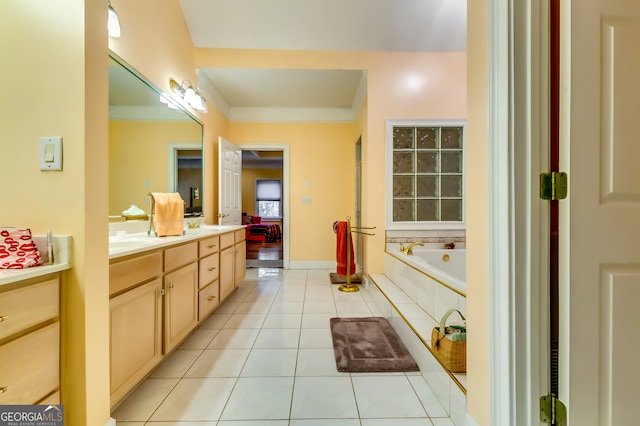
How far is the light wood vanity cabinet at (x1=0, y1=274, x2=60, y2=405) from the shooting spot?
31.3 inches

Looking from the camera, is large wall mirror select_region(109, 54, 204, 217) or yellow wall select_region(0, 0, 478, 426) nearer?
yellow wall select_region(0, 0, 478, 426)

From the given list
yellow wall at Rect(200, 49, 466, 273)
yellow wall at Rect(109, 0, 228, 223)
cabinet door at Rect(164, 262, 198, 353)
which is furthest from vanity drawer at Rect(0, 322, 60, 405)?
yellow wall at Rect(200, 49, 466, 273)

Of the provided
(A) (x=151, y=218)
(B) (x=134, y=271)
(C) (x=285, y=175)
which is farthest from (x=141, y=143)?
(C) (x=285, y=175)

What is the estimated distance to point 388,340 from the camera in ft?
6.48

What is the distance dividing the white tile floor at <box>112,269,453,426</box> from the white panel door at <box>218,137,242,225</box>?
5.43ft

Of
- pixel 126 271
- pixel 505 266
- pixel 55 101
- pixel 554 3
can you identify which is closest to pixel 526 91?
pixel 554 3

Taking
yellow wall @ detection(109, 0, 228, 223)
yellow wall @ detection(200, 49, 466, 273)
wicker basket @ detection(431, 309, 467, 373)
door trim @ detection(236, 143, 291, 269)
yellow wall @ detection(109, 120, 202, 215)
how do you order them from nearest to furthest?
wicker basket @ detection(431, 309, 467, 373) → yellow wall @ detection(109, 120, 202, 215) → yellow wall @ detection(109, 0, 228, 223) → yellow wall @ detection(200, 49, 466, 273) → door trim @ detection(236, 143, 291, 269)

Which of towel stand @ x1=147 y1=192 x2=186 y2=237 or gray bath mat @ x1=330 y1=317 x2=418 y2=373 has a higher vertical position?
towel stand @ x1=147 y1=192 x2=186 y2=237

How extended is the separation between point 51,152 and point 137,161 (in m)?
1.17

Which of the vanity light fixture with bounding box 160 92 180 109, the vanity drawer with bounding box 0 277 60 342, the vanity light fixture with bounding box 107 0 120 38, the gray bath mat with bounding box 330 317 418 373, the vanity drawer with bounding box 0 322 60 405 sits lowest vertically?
the gray bath mat with bounding box 330 317 418 373

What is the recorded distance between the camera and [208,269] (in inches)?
87.3

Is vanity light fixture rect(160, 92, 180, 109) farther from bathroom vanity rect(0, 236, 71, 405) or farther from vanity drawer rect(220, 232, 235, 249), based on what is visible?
bathroom vanity rect(0, 236, 71, 405)

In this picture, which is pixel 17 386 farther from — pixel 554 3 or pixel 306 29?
pixel 306 29
